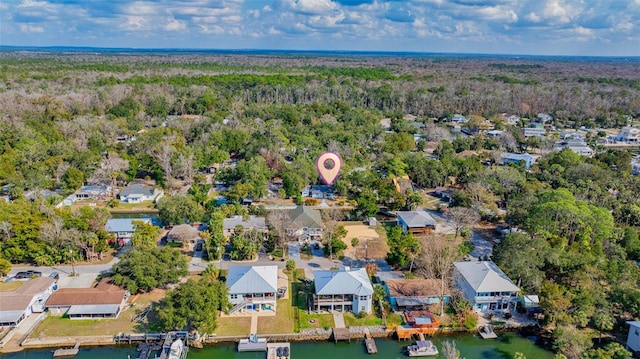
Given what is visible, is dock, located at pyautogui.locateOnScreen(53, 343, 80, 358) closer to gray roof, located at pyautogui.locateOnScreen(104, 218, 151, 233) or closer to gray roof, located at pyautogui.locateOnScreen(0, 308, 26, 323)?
gray roof, located at pyautogui.locateOnScreen(0, 308, 26, 323)

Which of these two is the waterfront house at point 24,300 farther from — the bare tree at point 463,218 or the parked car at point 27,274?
the bare tree at point 463,218

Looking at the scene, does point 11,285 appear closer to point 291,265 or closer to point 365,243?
point 291,265

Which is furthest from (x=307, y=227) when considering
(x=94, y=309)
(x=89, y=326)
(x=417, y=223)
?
(x=89, y=326)

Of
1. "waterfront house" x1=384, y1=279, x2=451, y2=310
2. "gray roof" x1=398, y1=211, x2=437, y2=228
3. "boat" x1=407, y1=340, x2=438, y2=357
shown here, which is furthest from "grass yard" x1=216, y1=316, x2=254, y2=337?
"gray roof" x1=398, y1=211, x2=437, y2=228

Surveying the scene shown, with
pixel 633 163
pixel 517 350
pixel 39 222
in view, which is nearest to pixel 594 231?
pixel 517 350

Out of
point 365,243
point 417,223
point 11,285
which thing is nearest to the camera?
point 11,285

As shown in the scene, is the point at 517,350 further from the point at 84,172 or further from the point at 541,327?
the point at 84,172

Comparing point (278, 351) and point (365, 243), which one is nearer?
point (278, 351)

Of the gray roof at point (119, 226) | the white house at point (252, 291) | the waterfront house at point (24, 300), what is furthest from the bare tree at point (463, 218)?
the waterfront house at point (24, 300)
